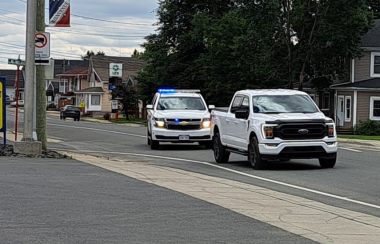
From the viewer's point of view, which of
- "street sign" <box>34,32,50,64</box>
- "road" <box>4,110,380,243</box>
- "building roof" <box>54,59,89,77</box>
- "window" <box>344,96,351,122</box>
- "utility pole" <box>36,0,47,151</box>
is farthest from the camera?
"building roof" <box>54,59,89,77</box>

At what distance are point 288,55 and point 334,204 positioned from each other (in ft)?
126

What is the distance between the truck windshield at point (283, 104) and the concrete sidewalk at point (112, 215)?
455cm

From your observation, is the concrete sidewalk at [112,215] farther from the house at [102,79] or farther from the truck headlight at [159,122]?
the house at [102,79]

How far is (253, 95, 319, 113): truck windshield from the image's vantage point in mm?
18250

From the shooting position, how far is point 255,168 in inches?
702

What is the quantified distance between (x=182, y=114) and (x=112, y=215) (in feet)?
49.3

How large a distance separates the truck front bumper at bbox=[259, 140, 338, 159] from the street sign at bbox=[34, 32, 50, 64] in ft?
22.2

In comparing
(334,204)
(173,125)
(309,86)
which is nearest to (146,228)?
(334,204)

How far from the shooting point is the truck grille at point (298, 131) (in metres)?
17.2

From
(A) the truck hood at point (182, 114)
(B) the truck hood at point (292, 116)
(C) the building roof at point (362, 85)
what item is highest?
(C) the building roof at point (362, 85)

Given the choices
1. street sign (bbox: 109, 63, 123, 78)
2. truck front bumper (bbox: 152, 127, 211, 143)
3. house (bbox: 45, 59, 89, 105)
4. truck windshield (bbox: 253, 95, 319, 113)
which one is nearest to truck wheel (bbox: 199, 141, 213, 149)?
truck front bumper (bbox: 152, 127, 211, 143)

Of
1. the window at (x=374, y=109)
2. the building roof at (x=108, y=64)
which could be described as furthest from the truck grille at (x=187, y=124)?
the building roof at (x=108, y=64)

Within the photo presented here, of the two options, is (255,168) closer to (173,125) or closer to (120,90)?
(173,125)

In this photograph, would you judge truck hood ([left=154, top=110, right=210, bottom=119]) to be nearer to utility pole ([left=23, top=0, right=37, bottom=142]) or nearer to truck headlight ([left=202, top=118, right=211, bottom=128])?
truck headlight ([left=202, top=118, right=211, bottom=128])
